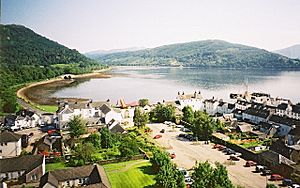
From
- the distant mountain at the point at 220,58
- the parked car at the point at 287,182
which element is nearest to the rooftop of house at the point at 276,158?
the parked car at the point at 287,182

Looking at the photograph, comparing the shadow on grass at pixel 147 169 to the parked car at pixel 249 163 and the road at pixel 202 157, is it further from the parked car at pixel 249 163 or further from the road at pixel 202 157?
the parked car at pixel 249 163

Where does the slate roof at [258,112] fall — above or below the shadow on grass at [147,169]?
above

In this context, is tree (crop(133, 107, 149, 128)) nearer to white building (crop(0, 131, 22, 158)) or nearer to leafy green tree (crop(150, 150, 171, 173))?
white building (crop(0, 131, 22, 158))

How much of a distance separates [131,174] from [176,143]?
5.09 meters

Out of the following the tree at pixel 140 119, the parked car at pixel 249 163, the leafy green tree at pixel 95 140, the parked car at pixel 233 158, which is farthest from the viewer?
the tree at pixel 140 119

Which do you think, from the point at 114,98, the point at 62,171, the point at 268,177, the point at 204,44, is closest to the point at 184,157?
the point at 268,177

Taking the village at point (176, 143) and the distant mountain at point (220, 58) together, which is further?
the distant mountain at point (220, 58)

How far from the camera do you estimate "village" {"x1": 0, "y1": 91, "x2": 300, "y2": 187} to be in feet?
38.1

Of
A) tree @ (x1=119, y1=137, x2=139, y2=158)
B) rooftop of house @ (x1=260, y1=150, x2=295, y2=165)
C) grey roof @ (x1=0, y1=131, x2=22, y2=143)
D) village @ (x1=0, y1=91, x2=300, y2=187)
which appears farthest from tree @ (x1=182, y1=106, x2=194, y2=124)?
grey roof @ (x1=0, y1=131, x2=22, y2=143)

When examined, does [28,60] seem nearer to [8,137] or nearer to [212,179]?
[8,137]

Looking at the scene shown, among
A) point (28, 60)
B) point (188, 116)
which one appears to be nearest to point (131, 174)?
point (188, 116)

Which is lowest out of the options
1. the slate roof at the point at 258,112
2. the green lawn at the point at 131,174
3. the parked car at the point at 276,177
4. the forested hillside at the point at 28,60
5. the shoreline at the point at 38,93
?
the green lawn at the point at 131,174

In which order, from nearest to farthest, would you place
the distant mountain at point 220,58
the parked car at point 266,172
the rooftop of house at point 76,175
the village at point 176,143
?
the rooftop of house at point 76,175 → the village at point 176,143 → the parked car at point 266,172 → the distant mountain at point 220,58

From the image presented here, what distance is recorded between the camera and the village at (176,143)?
11.6m
